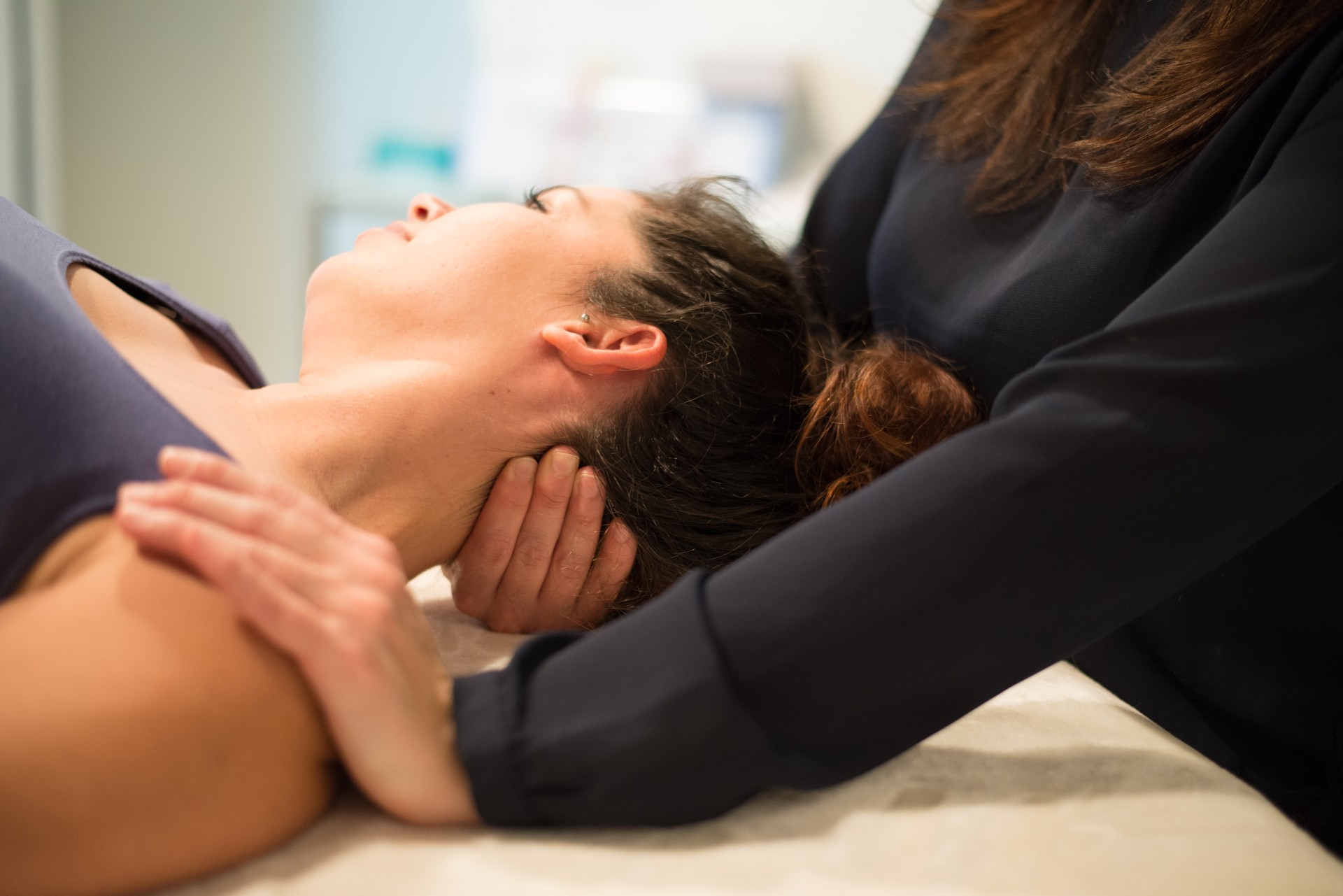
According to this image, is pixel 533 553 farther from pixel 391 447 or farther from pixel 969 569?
pixel 969 569

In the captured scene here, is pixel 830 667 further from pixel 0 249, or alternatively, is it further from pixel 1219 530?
pixel 0 249

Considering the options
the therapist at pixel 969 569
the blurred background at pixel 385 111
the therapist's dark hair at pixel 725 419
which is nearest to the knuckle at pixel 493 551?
the therapist's dark hair at pixel 725 419

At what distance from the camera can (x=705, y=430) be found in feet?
3.26

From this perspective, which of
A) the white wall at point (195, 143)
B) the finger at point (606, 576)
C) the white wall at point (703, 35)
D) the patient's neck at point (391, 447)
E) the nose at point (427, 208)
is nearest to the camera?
the patient's neck at point (391, 447)

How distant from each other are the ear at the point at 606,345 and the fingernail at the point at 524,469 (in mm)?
104

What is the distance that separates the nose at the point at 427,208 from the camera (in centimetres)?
108

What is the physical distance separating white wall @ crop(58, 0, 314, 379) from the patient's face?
2027 millimetres

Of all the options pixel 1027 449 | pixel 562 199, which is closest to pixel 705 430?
pixel 562 199

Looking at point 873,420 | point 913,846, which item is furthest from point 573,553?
point 913,846

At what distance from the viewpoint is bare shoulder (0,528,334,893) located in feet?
1.68

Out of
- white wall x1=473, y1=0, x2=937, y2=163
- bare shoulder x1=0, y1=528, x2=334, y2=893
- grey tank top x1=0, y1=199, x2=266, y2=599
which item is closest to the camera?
bare shoulder x1=0, y1=528, x2=334, y2=893

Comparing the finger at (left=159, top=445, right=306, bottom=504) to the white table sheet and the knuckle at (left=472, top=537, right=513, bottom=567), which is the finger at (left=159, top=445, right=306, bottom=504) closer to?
the white table sheet

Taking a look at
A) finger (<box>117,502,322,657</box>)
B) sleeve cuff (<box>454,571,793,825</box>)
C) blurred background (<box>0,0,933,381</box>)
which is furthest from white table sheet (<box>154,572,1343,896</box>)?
blurred background (<box>0,0,933,381</box>)

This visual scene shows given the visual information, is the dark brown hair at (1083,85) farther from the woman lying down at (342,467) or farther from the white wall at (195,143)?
the white wall at (195,143)
